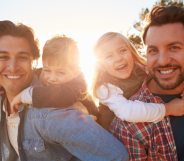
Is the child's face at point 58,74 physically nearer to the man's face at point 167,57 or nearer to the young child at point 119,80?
the young child at point 119,80

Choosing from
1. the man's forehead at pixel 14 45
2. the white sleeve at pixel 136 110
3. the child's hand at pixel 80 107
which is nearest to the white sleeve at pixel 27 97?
the child's hand at pixel 80 107

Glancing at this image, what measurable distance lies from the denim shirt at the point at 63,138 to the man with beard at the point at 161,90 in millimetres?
204

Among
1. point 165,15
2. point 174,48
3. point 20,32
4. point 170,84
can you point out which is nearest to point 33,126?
point 20,32

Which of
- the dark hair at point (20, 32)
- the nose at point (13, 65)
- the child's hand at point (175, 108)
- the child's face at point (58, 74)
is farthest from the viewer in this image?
the dark hair at point (20, 32)

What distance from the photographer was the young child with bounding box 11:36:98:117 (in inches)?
135

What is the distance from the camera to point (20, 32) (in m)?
4.12

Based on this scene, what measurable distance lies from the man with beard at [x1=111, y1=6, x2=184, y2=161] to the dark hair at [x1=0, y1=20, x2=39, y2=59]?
1.09 meters

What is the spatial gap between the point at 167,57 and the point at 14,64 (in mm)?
1348

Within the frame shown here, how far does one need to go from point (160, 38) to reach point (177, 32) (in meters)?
0.16

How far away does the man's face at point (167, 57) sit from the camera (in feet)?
11.7

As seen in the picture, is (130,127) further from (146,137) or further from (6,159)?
(6,159)

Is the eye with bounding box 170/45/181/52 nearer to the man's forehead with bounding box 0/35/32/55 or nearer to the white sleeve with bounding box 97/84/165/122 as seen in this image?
the white sleeve with bounding box 97/84/165/122

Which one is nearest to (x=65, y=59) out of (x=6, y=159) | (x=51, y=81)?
(x=51, y=81)

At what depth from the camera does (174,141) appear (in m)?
3.44
